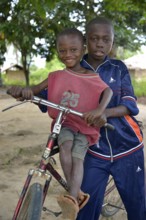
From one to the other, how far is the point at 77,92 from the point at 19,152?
12.7ft

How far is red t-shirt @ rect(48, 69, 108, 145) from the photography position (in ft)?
7.05

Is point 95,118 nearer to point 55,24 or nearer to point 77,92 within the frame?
point 77,92

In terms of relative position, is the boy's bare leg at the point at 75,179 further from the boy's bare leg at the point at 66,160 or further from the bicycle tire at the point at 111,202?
the bicycle tire at the point at 111,202

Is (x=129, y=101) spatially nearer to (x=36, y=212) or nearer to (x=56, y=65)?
(x=36, y=212)

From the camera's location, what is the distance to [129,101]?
2326mm

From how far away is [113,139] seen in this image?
239 centimetres

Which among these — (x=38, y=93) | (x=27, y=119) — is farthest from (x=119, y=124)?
(x=27, y=119)

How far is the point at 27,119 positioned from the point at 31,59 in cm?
1346

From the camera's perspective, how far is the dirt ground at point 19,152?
12.9 ft

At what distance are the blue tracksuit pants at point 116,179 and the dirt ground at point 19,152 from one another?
4.04 feet

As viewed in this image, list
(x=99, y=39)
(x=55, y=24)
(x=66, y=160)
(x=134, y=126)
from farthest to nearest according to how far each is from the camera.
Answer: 1. (x=55, y=24)
2. (x=134, y=126)
3. (x=99, y=39)
4. (x=66, y=160)

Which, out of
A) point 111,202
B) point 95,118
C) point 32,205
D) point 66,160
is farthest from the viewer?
point 111,202

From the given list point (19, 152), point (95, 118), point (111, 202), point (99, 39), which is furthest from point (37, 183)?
point (19, 152)

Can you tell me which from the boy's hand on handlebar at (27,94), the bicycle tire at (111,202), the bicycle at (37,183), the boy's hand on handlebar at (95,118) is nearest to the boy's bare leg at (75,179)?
the bicycle at (37,183)
